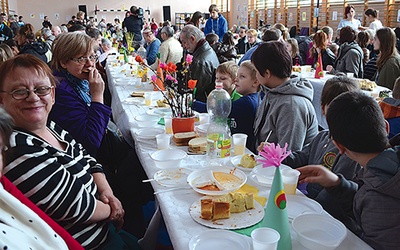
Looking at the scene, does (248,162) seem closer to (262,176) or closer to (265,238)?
(262,176)

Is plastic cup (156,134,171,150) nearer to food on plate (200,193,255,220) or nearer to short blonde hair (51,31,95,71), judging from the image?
food on plate (200,193,255,220)

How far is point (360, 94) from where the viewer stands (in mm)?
1347

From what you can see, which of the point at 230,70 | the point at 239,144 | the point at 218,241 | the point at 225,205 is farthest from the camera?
the point at 230,70

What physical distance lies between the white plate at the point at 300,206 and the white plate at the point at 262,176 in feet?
0.51

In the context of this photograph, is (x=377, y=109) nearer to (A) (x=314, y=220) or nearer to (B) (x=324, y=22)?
(A) (x=314, y=220)

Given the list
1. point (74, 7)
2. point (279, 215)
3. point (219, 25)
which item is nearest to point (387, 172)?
point (279, 215)

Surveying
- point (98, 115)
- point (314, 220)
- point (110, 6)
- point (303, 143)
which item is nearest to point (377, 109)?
point (314, 220)

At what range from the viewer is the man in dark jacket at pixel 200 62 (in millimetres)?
4066

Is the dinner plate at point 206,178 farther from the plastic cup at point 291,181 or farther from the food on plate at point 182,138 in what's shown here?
the food on plate at point 182,138

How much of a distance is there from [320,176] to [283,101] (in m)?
0.83

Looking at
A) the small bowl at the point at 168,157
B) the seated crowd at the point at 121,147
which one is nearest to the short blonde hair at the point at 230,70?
the seated crowd at the point at 121,147

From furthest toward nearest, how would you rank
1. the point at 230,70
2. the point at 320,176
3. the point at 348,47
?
the point at 348,47
the point at 230,70
the point at 320,176

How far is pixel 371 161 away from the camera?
1.24m

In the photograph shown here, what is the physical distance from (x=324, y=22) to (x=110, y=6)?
45.1 ft
